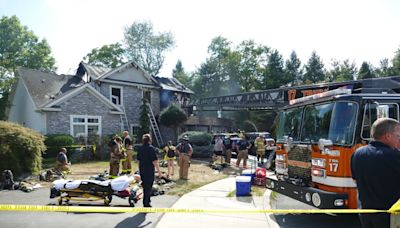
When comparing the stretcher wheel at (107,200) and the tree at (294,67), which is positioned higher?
the tree at (294,67)

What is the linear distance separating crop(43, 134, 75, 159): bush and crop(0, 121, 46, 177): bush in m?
6.00

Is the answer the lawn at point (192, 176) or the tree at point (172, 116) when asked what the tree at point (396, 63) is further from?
the lawn at point (192, 176)

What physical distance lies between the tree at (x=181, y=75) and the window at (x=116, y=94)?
42.7 meters

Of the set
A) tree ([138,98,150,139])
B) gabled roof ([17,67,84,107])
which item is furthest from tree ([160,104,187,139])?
gabled roof ([17,67,84,107])

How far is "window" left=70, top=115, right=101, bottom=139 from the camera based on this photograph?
21828 millimetres

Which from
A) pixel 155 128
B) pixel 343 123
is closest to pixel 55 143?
pixel 155 128

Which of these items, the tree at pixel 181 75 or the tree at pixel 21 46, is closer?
the tree at pixel 21 46

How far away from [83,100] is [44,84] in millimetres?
4370

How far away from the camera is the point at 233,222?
6.71 meters

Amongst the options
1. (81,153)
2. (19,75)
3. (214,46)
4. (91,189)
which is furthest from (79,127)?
(214,46)

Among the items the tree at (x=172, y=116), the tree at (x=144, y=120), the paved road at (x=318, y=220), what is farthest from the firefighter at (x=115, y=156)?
the tree at (x=172, y=116)

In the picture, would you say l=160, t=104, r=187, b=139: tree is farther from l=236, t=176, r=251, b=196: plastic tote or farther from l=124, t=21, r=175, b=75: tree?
l=124, t=21, r=175, b=75: tree

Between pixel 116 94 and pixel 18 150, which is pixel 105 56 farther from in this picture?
pixel 18 150

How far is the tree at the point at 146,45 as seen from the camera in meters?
58.4
